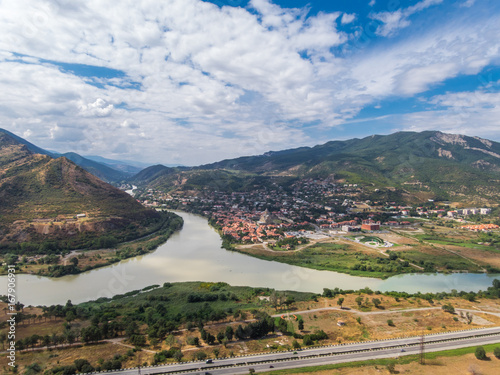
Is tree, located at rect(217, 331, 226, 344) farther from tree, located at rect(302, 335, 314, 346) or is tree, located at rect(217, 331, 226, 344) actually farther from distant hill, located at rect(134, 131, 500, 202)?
distant hill, located at rect(134, 131, 500, 202)

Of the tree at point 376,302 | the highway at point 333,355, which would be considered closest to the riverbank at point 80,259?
the highway at point 333,355

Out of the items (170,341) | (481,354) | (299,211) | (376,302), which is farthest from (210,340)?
(299,211)

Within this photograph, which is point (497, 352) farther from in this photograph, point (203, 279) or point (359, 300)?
point (203, 279)

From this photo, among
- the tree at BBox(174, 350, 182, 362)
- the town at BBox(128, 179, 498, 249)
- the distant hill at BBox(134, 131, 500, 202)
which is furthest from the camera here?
the distant hill at BBox(134, 131, 500, 202)

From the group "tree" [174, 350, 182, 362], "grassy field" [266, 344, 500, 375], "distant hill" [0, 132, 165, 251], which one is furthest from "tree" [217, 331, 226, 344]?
"distant hill" [0, 132, 165, 251]

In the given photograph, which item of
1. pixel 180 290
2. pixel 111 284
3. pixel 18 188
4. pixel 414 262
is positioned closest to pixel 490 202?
pixel 414 262

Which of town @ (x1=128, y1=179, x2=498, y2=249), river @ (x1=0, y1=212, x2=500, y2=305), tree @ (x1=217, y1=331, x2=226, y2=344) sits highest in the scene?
town @ (x1=128, y1=179, x2=498, y2=249)

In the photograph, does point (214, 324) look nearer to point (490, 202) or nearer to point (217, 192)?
point (217, 192)
